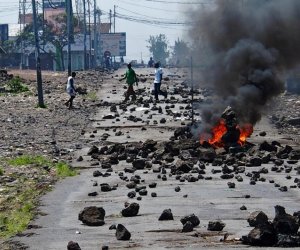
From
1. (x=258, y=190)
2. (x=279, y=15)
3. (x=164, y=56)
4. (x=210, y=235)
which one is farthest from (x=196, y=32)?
(x=164, y=56)

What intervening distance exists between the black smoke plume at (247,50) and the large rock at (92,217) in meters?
11.7

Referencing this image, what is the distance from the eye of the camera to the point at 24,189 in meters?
16.4

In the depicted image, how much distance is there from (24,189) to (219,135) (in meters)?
7.75

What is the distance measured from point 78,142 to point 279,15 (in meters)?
7.03

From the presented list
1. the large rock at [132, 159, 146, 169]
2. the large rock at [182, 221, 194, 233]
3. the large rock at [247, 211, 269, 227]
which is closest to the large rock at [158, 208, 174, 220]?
the large rock at [182, 221, 194, 233]

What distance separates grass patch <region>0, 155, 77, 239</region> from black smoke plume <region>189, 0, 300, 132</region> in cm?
579

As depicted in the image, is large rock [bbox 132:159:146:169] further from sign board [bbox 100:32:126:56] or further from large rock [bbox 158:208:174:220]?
sign board [bbox 100:32:126:56]

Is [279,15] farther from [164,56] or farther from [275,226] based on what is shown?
[164,56]

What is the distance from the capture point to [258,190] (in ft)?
51.3

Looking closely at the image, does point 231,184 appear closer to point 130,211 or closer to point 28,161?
point 130,211

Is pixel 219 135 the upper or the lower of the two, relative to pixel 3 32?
lower

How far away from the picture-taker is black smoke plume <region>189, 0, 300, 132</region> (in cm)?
2434

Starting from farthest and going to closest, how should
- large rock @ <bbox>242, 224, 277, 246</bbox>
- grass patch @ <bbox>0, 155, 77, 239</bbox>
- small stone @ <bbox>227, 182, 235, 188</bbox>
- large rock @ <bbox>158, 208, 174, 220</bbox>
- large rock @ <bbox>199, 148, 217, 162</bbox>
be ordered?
large rock @ <bbox>199, 148, 217, 162</bbox>
small stone @ <bbox>227, 182, 235, 188</bbox>
grass patch @ <bbox>0, 155, 77, 239</bbox>
large rock @ <bbox>158, 208, 174, 220</bbox>
large rock @ <bbox>242, 224, 277, 246</bbox>

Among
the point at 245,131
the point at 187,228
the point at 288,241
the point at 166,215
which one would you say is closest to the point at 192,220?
the point at 187,228
